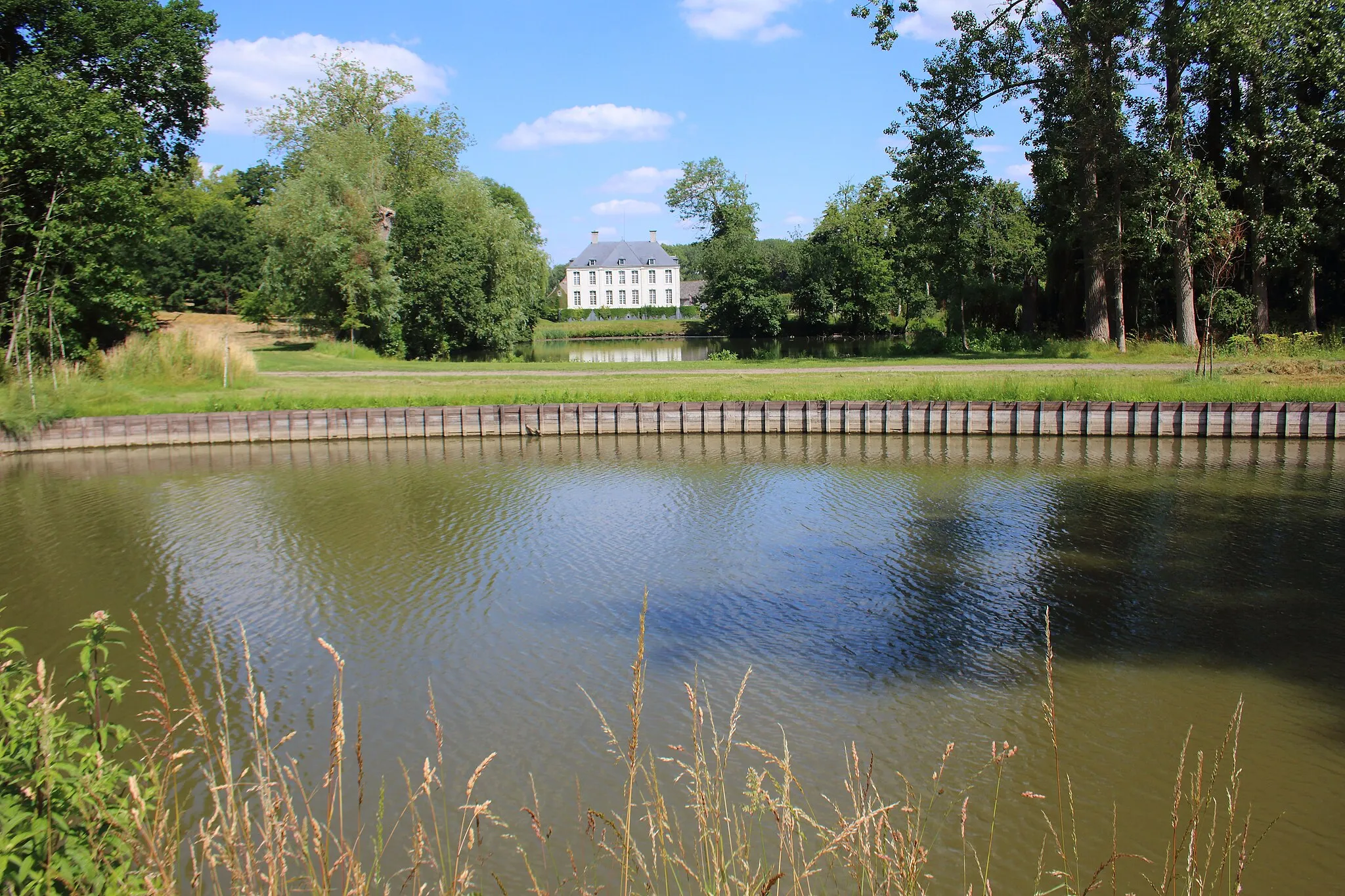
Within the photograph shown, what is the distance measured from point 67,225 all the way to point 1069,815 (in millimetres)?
24616

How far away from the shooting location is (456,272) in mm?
38219

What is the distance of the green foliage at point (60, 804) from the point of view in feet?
8.79

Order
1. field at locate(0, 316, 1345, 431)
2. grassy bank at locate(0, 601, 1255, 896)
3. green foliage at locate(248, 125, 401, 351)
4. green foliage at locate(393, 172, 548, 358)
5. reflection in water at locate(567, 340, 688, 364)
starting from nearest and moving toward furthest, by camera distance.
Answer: grassy bank at locate(0, 601, 1255, 896), field at locate(0, 316, 1345, 431), green foliage at locate(248, 125, 401, 351), green foliage at locate(393, 172, 548, 358), reflection in water at locate(567, 340, 688, 364)

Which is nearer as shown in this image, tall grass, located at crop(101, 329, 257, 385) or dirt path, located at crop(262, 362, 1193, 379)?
tall grass, located at crop(101, 329, 257, 385)

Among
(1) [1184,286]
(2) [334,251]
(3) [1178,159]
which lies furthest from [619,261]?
(3) [1178,159]

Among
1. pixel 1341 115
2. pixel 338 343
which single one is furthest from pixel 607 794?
pixel 338 343

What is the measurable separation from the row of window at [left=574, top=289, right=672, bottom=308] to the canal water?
257 ft

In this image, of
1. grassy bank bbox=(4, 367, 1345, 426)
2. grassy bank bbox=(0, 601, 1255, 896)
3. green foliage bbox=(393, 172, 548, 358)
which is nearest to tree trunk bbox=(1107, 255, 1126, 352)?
grassy bank bbox=(4, 367, 1345, 426)

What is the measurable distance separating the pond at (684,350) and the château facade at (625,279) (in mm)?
30887

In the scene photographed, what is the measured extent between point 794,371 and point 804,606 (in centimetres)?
1748

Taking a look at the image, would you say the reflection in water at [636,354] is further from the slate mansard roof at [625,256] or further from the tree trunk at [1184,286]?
the slate mansard roof at [625,256]

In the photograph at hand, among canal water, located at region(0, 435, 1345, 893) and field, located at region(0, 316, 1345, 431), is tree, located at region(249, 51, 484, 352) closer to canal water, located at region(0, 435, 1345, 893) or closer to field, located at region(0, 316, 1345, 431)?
field, located at region(0, 316, 1345, 431)

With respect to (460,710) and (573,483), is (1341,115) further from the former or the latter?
(460,710)

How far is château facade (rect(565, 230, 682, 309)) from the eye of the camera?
311 ft
